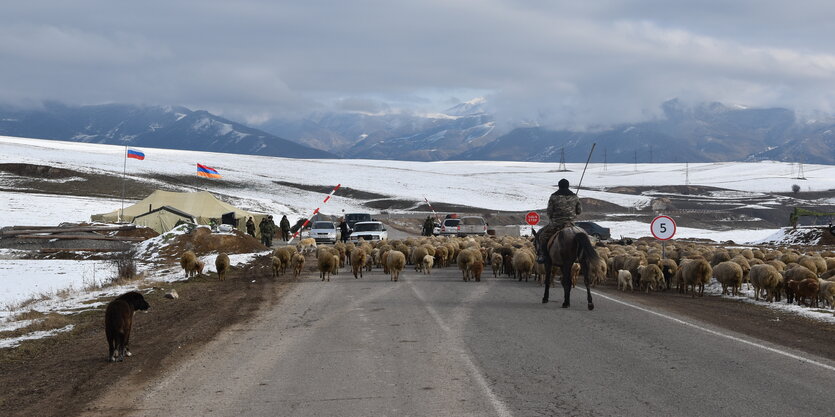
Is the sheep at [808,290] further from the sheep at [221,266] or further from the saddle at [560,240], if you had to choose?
the sheep at [221,266]

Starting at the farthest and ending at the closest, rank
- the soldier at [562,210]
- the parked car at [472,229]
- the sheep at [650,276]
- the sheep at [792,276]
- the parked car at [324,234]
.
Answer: the parked car at [472,229]
the parked car at [324,234]
the sheep at [650,276]
the sheep at [792,276]
the soldier at [562,210]

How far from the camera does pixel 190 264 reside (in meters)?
22.7

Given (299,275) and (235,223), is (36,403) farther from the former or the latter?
(235,223)

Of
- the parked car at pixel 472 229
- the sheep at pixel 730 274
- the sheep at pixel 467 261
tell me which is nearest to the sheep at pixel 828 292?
the sheep at pixel 730 274

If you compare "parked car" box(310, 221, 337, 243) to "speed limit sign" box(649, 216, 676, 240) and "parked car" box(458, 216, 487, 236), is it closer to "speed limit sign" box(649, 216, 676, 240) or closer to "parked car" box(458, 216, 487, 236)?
"parked car" box(458, 216, 487, 236)

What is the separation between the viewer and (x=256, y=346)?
10.4 m

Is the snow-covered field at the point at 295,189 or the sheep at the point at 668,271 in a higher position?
the snow-covered field at the point at 295,189

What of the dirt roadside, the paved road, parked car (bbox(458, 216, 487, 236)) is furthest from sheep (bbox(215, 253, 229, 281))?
parked car (bbox(458, 216, 487, 236))

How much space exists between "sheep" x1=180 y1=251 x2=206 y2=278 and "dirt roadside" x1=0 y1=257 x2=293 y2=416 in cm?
435

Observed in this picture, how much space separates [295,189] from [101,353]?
325ft

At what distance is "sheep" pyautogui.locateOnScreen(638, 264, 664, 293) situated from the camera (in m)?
18.8

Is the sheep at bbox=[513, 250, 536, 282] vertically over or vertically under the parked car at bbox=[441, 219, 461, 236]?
under

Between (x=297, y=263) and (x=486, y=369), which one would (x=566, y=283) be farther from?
(x=297, y=263)

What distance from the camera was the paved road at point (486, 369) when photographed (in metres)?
7.07
